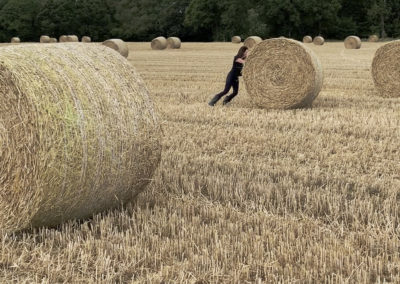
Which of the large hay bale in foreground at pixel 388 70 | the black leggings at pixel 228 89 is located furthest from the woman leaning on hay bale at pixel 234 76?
the large hay bale in foreground at pixel 388 70

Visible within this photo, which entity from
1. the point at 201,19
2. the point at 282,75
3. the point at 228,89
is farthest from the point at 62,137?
the point at 201,19

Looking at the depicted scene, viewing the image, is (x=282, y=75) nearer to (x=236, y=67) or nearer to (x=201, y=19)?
(x=236, y=67)

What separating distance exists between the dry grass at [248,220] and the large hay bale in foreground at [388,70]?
4573 millimetres

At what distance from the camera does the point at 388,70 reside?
1423cm

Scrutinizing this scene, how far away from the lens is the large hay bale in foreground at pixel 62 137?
467 centimetres

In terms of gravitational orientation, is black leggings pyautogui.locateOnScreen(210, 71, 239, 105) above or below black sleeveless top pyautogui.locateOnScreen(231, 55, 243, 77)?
below

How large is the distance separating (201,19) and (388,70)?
1880 inches

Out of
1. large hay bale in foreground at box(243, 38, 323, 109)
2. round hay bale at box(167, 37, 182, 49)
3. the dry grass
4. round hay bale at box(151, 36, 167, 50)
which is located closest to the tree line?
round hay bale at box(167, 37, 182, 49)

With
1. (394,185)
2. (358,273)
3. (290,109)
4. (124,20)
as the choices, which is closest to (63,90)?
(358,273)

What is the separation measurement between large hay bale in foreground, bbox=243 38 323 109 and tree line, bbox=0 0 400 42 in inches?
1792

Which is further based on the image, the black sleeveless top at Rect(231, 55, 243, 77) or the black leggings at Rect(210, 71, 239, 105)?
the black sleeveless top at Rect(231, 55, 243, 77)

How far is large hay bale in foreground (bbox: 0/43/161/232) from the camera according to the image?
15.3 feet

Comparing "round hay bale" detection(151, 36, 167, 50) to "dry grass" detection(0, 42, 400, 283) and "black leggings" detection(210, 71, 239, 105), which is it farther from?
"dry grass" detection(0, 42, 400, 283)

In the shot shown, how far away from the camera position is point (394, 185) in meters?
6.37
